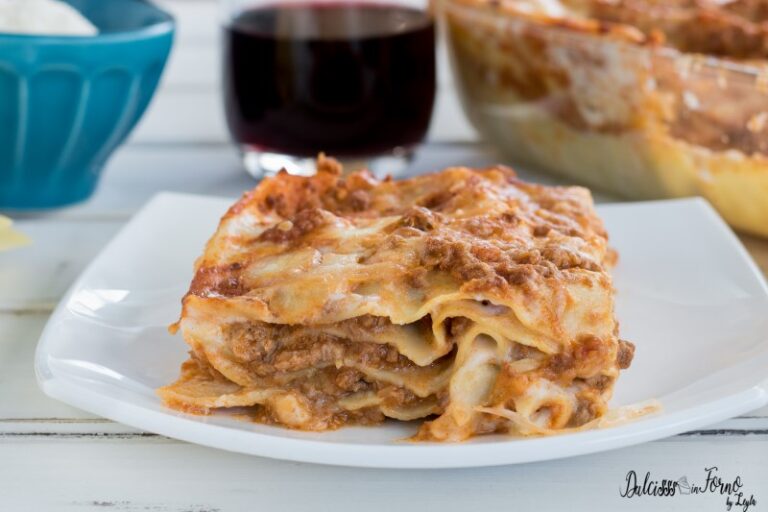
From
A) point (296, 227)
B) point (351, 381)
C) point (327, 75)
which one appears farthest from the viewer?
point (327, 75)

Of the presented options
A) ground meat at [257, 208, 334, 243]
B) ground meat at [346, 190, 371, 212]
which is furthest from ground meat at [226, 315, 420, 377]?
ground meat at [346, 190, 371, 212]

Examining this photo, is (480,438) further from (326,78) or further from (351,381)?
(326,78)

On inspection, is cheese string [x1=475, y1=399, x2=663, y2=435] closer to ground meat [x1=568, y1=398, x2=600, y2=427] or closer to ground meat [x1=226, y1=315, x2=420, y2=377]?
ground meat [x1=568, y1=398, x2=600, y2=427]

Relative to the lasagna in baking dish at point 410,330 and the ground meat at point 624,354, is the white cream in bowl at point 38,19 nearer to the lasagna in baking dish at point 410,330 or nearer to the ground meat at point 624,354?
the lasagna in baking dish at point 410,330

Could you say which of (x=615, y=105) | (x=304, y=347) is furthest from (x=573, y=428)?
(x=615, y=105)

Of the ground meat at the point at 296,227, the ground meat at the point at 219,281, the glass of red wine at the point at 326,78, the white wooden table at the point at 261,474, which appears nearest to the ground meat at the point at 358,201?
the ground meat at the point at 296,227

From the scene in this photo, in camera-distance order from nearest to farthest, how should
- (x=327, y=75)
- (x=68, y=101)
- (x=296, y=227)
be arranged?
(x=296, y=227) → (x=68, y=101) → (x=327, y=75)
